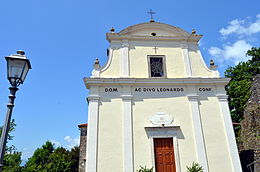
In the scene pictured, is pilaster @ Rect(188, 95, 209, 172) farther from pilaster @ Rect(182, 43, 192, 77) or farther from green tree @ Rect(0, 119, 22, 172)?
green tree @ Rect(0, 119, 22, 172)

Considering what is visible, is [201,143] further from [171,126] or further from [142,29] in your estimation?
[142,29]

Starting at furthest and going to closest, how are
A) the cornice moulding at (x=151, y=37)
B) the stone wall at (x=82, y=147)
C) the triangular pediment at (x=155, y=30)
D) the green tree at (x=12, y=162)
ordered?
1. the green tree at (x=12, y=162)
2. the stone wall at (x=82, y=147)
3. the triangular pediment at (x=155, y=30)
4. the cornice moulding at (x=151, y=37)

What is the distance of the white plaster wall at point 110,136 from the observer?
8945 mm

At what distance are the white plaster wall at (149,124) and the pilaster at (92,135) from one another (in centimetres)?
185

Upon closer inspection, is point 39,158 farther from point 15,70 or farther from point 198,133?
point 15,70

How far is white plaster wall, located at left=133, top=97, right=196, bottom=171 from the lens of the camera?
926 centimetres

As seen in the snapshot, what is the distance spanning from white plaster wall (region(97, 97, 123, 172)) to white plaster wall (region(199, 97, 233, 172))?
423cm

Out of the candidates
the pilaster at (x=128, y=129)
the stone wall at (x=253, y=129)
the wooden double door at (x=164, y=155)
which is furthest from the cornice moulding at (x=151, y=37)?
the stone wall at (x=253, y=129)

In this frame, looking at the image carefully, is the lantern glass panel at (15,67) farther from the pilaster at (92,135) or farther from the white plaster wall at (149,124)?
the white plaster wall at (149,124)

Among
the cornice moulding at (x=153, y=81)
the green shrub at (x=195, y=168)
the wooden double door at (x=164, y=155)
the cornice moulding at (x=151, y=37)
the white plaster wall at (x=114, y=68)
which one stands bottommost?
the green shrub at (x=195, y=168)

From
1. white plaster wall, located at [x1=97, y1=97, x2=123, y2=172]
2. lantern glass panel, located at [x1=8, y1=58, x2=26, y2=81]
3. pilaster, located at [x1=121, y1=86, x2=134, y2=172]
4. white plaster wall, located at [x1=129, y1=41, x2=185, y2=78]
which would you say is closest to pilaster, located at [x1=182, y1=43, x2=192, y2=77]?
white plaster wall, located at [x1=129, y1=41, x2=185, y2=78]

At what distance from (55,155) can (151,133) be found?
17.5 meters

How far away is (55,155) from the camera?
908 inches

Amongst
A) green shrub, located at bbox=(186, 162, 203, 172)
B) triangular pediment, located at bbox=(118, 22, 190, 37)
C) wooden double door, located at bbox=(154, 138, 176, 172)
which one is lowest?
green shrub, located at bbox=(186, 162, 203, 172)
